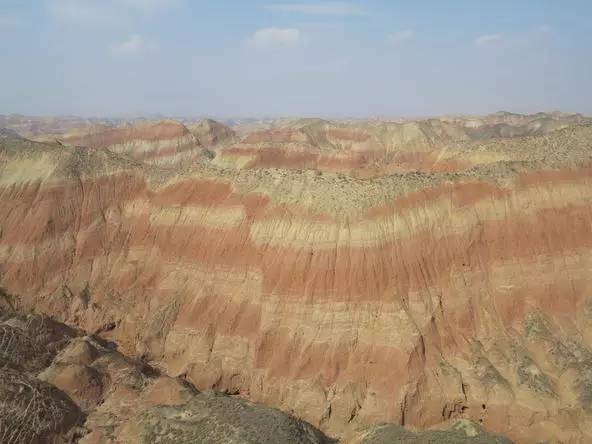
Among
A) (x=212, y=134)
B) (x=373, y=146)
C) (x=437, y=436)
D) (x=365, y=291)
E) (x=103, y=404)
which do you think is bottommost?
(x=103, y=404)

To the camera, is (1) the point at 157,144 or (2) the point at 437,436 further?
(1) the point at 157,144

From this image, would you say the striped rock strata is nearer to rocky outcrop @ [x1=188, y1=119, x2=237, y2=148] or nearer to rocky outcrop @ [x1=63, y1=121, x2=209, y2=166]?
rocky outcrop @ [x1=63, y1=121, x2=209, y2=166]

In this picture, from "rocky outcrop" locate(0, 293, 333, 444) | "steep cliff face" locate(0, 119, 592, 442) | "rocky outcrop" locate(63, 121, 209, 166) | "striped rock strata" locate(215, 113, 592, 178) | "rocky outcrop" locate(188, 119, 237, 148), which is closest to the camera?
"rocky outcrop" locate(0, 293, 333, 444)

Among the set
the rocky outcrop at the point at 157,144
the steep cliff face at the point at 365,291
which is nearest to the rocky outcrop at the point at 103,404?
the steep cliff face at the point at 365,291

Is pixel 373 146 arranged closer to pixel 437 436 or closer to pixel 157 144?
pixel 157 144

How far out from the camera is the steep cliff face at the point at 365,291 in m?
27.1

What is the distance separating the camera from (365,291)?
3033cm

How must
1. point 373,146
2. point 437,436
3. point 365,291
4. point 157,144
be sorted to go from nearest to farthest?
1. point 437,436
2. point 365,291
3. point 373,146
4. point 157,144

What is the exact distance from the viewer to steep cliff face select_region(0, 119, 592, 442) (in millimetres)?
27094

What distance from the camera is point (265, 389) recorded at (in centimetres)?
2911

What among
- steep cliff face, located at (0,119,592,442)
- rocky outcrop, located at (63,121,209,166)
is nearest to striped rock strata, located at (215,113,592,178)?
rocky outcrop, located at (63,121,209,166)

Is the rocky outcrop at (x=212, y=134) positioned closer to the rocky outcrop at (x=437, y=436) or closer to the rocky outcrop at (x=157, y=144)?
the rocky outcrop at (x=157, y=144)

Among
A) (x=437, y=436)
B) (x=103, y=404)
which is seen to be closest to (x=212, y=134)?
(x=103, y=404)

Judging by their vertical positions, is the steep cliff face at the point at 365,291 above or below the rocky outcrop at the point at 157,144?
below
